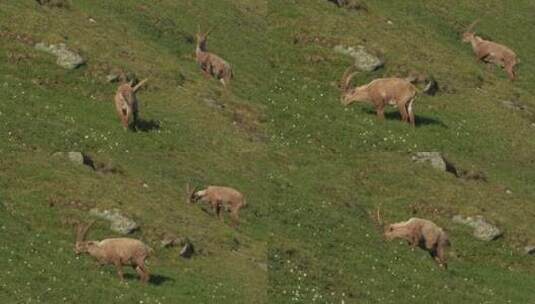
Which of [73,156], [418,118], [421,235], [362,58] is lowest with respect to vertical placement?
[362,58]

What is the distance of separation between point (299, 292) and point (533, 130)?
79.0 feet

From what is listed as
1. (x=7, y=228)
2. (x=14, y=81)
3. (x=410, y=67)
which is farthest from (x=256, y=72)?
(x=7, y=228)

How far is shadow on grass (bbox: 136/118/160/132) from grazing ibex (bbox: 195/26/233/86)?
25.0 ft

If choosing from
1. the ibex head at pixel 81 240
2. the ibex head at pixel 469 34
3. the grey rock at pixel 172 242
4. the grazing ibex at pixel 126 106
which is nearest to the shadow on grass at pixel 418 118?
the grazing ibex at pixel 126 106

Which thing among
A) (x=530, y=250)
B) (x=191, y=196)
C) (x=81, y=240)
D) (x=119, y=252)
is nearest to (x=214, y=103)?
(x=191, y=196)

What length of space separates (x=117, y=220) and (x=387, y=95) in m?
15.2

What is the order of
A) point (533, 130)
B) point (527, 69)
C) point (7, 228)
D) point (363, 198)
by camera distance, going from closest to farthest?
point (7, 228)
point (363, 198)
point (533, 130)
point (527, 69)

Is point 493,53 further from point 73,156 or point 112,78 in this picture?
point 73,156

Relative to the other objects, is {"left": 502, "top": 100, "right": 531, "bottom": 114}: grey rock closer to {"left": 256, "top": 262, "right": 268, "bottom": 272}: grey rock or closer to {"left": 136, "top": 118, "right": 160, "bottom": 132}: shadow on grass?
{"left": 136, "top": 118, "right": 160, "bottom": 132}: shadow on grass

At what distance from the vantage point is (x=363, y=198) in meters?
59.6

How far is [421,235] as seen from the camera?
55.0 metres

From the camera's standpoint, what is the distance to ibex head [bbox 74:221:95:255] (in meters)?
49.2

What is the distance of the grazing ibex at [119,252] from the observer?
48875 mm

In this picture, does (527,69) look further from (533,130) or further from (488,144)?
(488,144)
